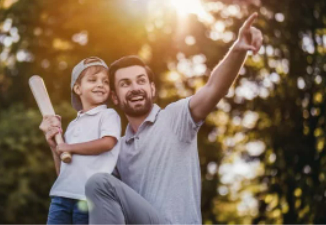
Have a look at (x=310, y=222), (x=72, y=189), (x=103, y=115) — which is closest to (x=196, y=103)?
(x=103, y=115)

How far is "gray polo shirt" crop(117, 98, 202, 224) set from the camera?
2967 millimetres

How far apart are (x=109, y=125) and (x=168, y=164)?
1.14 ft

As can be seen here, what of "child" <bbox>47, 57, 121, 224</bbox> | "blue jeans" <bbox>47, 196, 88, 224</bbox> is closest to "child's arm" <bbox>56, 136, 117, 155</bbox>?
"child" <bbox>47, 57, 121, 224</bbox>

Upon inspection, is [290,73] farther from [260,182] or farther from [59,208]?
[59,208]

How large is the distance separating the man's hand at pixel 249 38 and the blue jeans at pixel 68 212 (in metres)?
1.05

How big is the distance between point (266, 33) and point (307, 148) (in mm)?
1419

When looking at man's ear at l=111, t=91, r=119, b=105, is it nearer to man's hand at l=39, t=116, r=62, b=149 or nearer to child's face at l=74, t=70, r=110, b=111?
child's face at l=74, t=70, r=110, b=111

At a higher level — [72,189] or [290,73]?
[290,73]

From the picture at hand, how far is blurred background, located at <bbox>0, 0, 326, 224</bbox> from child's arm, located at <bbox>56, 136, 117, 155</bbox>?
3.95 meters

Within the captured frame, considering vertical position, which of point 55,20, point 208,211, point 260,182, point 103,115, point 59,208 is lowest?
point 208,211

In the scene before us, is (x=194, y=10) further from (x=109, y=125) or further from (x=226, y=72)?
(x=226, y=72)

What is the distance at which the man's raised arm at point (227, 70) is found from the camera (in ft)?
8.21

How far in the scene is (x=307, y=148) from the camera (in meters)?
6.77

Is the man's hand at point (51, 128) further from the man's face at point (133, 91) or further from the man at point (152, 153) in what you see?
the man's face at point (133, 91)
